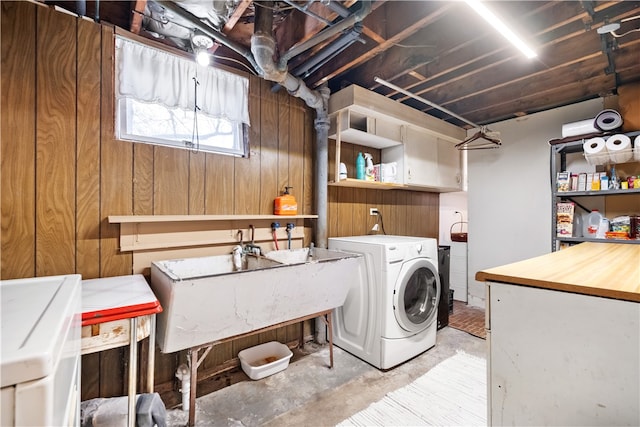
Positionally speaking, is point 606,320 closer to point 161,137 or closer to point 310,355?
point 310,355

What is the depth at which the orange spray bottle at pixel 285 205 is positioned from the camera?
8.00 ft

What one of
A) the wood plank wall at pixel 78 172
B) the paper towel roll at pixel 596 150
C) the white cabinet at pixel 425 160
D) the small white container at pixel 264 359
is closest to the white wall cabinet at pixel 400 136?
the white cabinet at pixel 425 160

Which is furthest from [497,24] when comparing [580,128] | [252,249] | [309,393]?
[309,393]

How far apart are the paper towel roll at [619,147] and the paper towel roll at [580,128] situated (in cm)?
20

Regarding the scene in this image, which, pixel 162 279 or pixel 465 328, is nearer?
pixel 162 279

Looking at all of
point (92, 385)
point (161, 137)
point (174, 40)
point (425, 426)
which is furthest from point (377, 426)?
point (174, 40)

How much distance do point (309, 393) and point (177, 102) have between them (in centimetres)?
228

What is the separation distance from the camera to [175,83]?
201 cm

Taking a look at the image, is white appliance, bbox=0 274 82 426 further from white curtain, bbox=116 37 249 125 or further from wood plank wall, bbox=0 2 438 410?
white curtain, bbox=116 37 249 125

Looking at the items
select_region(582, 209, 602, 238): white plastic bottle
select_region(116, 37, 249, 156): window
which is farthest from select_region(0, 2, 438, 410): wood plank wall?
select_region(582, 209, 602, 238): white plastic bottle

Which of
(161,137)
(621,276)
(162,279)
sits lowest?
(162,279)

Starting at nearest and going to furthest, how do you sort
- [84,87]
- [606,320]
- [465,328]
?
[606,320] < [84,87] < [465,328]

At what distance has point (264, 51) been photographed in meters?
1.77

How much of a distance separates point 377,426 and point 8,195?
245 cm
